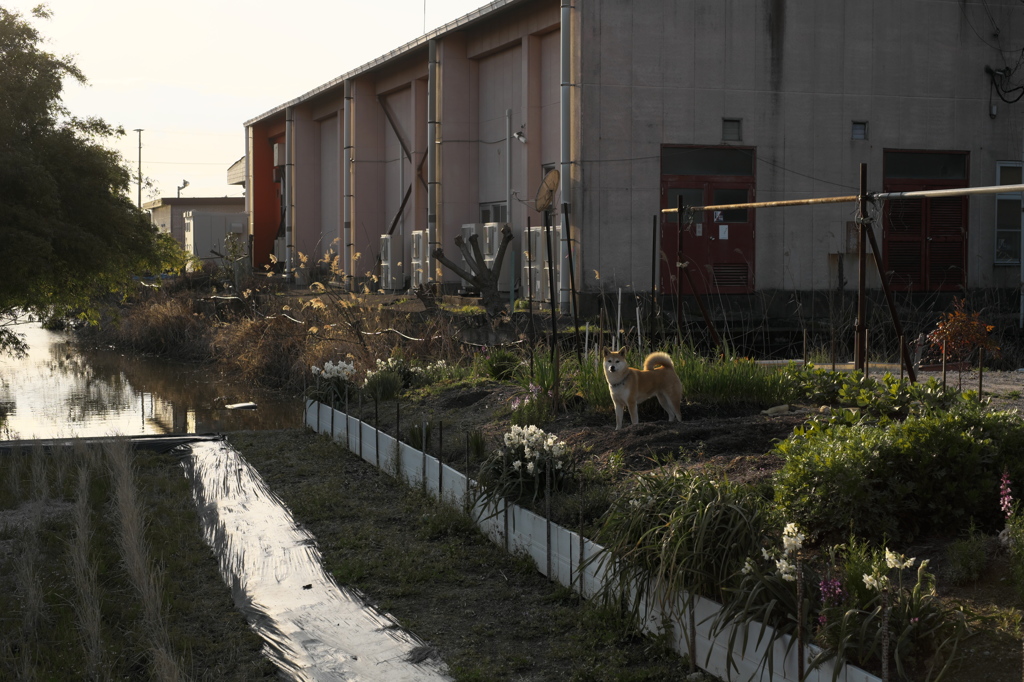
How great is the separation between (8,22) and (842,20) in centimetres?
1609

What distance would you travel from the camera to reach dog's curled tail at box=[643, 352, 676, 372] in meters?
9.33

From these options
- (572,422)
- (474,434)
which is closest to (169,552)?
(474,434)

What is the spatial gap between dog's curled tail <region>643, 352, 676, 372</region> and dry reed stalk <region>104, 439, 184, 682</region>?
14.2 feet

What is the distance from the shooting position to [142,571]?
7.18 meters

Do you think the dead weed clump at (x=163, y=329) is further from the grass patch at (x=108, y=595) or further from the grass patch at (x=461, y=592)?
the grass patch at (x=461, y=592)

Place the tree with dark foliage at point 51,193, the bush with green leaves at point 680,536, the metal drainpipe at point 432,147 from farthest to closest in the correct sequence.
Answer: the metal drainpipe at point 432,147, the tree with dark foliage at point 51,193, the bush with green leaves at point 680,536

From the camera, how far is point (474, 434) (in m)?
9.97

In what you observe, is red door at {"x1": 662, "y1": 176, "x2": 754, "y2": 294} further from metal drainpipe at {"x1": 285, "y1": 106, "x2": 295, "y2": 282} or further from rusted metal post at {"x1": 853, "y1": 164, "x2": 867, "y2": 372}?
metal drainpipe at {"x1": 285, "y1": 106, "x2": 295, "y2": 282}

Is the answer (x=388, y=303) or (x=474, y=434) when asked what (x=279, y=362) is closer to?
(x=388, y=303)

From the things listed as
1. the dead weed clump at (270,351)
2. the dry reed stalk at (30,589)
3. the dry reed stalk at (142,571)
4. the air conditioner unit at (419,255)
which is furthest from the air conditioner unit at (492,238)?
the dry reed stalk at (30,589)

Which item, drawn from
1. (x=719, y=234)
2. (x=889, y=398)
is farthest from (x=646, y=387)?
(x=719, y=234)

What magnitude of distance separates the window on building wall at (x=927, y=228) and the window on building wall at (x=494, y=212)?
9.02 meters

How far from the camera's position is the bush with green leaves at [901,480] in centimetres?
584

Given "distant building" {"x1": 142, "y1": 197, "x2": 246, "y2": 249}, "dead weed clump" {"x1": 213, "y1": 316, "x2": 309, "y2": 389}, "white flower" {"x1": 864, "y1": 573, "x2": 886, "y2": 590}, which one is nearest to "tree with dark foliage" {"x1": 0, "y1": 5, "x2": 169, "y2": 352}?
"dead weed clump" {"x1": 213, "y1": 316, "x2": 309, "y2": 389}
